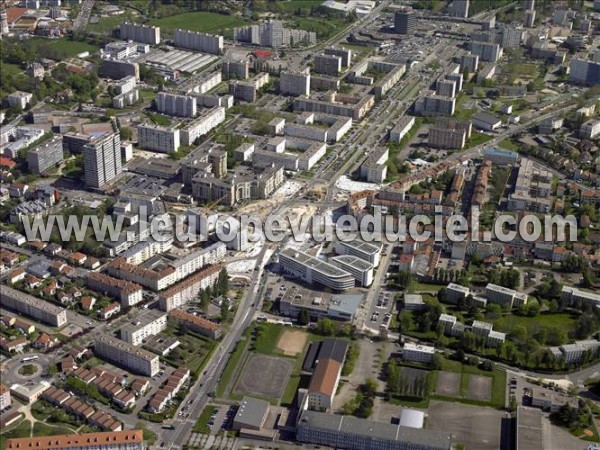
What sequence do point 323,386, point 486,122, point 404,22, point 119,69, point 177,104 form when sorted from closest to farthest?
point 323,386, point 486,122, point 177,104, point 119,69, point 404,22

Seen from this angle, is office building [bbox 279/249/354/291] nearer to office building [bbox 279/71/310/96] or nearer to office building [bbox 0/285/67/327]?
office building [bbox 0/285/67/327]

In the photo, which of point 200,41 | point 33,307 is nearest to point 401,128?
point 200,41

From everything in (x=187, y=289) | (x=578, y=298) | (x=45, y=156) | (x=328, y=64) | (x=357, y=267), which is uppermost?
(x=328, y=64)

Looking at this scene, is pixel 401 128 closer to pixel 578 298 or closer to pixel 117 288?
pixel 578 298

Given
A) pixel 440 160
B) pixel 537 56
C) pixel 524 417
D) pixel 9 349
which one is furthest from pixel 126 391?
pixel 537 56

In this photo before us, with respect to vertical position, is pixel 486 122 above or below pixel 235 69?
below

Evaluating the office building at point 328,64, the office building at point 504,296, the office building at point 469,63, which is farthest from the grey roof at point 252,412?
the office building at point 469,63

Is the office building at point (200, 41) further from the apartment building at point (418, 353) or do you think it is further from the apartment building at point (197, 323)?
the apartment building at point (418, 353)
